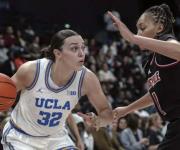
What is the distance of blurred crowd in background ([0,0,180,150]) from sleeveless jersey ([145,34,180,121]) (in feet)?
6.83

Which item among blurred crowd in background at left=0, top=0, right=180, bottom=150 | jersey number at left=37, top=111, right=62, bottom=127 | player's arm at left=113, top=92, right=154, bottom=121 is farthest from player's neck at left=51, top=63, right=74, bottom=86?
blurred crowd in background at left=0, top=0, right=180, bottom=150

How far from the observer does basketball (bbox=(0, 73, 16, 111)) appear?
428 centimetres

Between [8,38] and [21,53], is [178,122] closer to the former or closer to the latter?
[21,53]

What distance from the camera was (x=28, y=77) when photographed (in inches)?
167

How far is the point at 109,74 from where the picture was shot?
1370cm

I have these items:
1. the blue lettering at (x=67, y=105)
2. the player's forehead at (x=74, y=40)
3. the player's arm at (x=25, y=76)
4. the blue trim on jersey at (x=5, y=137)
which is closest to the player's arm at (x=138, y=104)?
the blue lettering at (x=67, y=105)

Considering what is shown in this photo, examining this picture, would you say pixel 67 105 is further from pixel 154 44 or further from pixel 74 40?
pixel 154 44

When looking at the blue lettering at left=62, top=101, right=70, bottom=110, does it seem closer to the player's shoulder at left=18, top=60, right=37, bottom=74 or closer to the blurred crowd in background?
the player's shoulder at left=18, top=60, right=37, bottom=74

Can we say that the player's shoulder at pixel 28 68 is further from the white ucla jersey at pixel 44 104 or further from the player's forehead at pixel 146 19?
the player's forehead at pixel 146 19

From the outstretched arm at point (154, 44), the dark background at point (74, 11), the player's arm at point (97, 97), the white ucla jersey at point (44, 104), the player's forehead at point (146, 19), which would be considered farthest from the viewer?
the dark background at point (74, 11)

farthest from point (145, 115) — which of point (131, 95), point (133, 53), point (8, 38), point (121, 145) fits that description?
point (133, 53)

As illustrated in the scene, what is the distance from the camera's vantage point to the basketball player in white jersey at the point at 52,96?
423 cm

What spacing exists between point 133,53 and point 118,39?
120 cm

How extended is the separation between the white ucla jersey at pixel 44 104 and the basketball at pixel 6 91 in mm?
102
